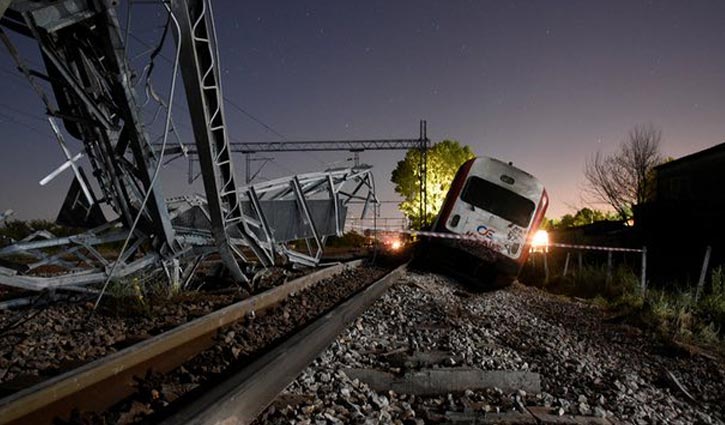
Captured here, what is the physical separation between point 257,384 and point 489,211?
10651mm

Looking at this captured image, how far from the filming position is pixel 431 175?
53719 millimetres

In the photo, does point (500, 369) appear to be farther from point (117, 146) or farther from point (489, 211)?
point (489, 211)

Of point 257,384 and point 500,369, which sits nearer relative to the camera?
point 257,384

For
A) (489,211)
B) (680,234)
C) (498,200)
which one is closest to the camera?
(489,211)

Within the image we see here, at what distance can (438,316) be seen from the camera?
5.91 metres

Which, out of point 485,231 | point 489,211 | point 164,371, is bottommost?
point 164,371

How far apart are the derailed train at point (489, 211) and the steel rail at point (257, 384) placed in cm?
854

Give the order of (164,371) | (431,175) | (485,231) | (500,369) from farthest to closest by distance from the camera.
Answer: (431,175) < (485,231) < (500,369) < (164,371)

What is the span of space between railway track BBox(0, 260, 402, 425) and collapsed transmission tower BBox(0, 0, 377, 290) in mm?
1694

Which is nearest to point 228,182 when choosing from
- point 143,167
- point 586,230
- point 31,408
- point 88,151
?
point 143,167

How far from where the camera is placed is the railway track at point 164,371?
236cm

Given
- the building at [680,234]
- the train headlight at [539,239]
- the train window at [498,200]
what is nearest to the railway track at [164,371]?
the train window at [498,200]

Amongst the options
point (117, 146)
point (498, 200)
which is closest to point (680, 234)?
point (498, 200)

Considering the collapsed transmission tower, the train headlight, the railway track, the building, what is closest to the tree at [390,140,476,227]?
the building
